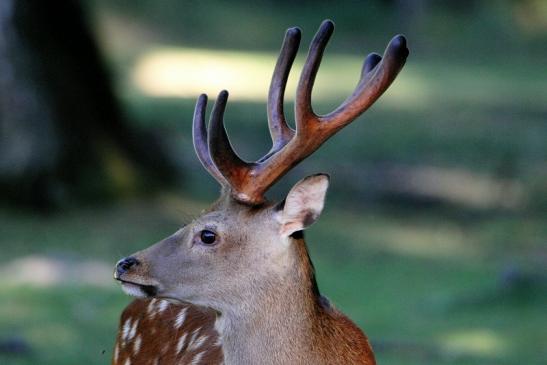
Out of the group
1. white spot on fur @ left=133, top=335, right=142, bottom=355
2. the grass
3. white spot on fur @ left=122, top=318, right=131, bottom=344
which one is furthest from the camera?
the grass

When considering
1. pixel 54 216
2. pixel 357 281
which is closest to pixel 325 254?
pixel 357 281

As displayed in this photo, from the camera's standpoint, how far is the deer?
175 inches

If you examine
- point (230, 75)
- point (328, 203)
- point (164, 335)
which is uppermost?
point (230, 75)

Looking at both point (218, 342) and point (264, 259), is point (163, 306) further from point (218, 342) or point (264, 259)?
point (264, 259)

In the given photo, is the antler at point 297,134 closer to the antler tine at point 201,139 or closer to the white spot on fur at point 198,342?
the antler tine at point 201,139

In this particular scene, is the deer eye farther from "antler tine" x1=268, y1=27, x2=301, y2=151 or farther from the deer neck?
"antler tine" x1=268, y1=27, x2=301, y2=151

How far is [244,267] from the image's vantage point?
4.50 meters

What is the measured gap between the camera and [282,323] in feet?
14.6

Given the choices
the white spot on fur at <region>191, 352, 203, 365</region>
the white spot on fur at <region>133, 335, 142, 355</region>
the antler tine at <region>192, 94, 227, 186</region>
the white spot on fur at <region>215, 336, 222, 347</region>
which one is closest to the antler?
the antler tine at <region>192, 94, 227, 186</region>

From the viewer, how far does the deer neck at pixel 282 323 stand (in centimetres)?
445

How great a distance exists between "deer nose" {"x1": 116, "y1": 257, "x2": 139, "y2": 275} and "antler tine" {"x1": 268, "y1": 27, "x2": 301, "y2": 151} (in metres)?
0.63

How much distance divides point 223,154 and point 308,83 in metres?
0.37

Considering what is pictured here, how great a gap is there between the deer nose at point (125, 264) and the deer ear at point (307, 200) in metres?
0.55

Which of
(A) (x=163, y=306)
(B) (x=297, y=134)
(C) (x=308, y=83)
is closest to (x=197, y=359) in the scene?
(A) (x=163, y=306)
